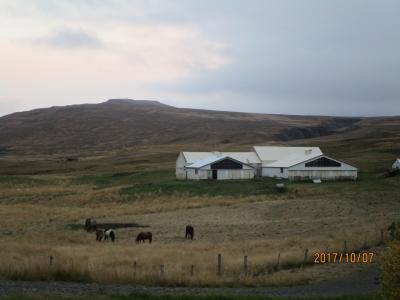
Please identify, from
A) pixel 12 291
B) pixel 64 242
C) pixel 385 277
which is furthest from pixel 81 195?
pixel 385 277

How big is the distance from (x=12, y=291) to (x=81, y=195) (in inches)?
1904

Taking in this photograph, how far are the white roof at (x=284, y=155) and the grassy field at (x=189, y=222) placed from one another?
637 centimetres

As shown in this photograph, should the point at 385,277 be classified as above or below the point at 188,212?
above

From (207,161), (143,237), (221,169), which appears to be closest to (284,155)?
(221,169)

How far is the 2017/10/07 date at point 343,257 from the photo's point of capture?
2241cm

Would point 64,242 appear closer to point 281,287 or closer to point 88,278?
point 88,278

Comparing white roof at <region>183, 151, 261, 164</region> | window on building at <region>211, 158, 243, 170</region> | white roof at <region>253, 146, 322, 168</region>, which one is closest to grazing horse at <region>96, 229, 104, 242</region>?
window on building at <region>211, 158, 243, 170</region>

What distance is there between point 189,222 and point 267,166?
118 feet

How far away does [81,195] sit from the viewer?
62.9m

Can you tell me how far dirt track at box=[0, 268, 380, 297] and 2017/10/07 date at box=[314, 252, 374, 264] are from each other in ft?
10.5

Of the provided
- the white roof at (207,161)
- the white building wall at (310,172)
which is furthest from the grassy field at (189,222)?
the white roof at (207,161)

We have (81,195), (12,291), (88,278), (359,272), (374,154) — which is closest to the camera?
(12,291)

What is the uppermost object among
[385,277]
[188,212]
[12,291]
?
[385,277]

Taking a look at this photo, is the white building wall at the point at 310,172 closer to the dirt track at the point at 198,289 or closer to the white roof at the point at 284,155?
the white roof at the point at 284,155
